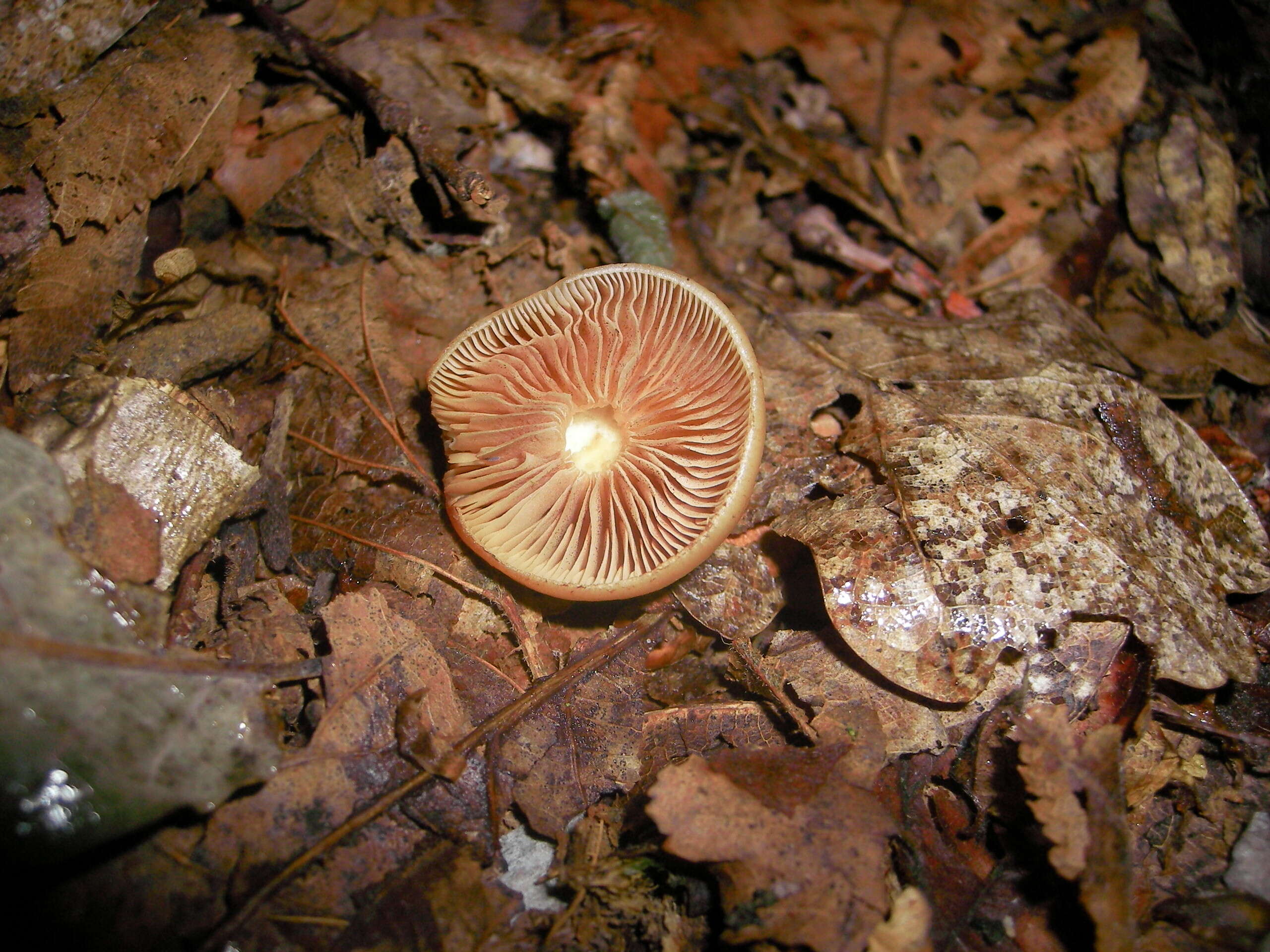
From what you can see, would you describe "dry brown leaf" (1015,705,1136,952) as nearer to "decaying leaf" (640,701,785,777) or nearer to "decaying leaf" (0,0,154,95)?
"decaying leaf" (640,701,785,777)

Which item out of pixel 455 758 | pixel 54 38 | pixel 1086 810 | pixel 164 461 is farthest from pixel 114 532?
pixel 1086 810

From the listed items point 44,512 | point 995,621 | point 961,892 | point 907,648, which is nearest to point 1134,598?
point 995,621

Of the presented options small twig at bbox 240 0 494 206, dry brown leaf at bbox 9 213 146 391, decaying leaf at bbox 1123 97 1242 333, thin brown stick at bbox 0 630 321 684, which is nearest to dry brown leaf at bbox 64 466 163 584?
thin brown stick at bbox 0 630 321 684

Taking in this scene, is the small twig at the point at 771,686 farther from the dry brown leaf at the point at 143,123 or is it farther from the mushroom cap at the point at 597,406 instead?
the dry brown leaf at the point at 143,123

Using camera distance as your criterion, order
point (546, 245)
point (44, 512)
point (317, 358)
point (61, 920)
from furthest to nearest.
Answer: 1. point (546, 245)
2. point (317, 358)
3. point (44, 512)
4. point (61, 920)

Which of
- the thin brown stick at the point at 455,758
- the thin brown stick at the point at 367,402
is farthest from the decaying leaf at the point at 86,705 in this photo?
the thin brown stick at the point at 367,402

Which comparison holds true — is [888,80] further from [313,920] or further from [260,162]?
[313,920]

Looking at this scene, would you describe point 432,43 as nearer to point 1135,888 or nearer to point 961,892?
point 961,892
